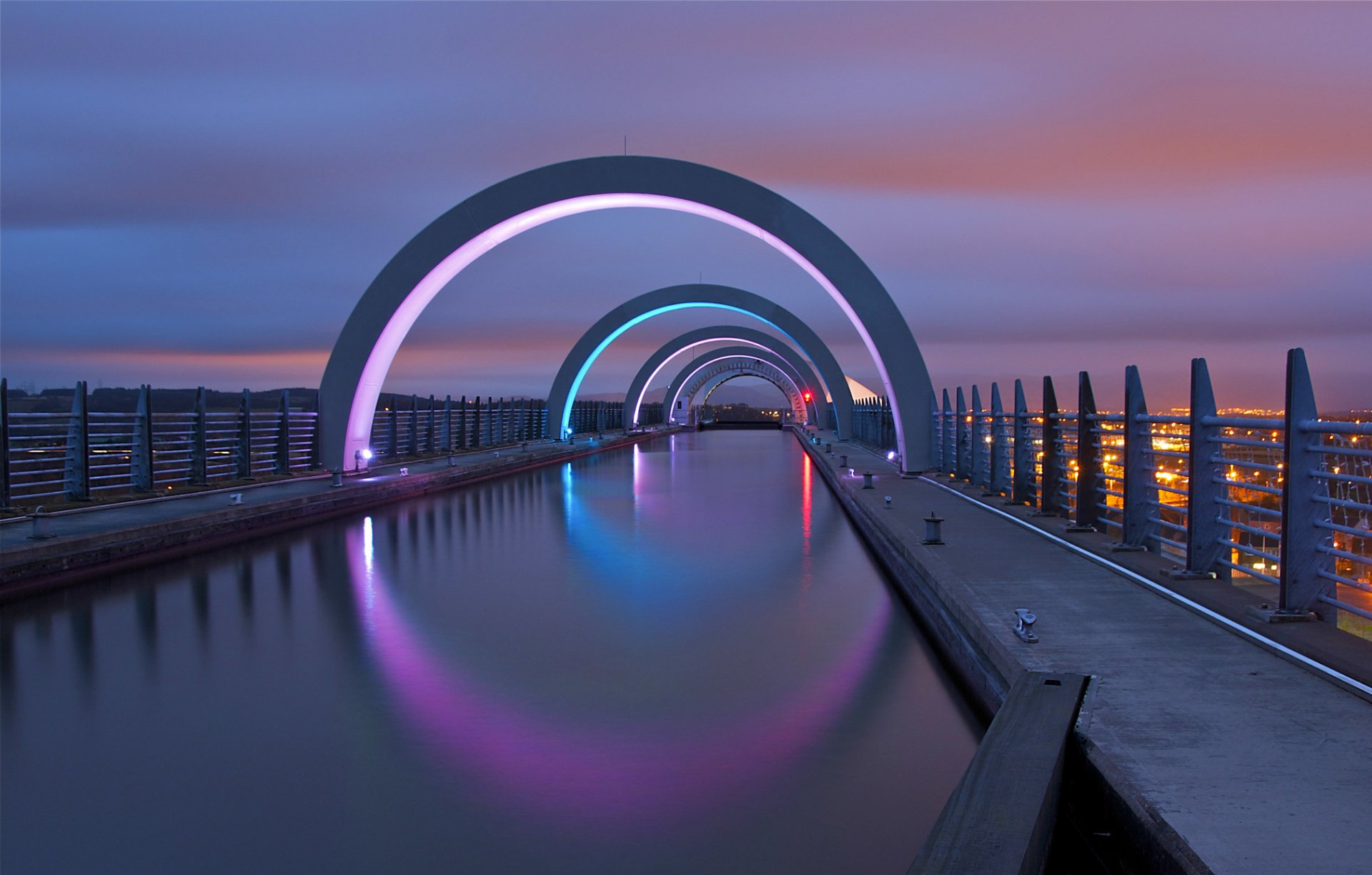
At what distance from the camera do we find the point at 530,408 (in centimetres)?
3422

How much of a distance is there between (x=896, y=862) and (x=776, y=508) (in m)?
10.9

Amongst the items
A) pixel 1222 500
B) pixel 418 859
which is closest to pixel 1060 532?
pixel 1222 500

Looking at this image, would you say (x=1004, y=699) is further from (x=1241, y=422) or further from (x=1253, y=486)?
(x=1241, y=422)

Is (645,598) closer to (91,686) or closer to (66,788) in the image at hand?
(91,686)

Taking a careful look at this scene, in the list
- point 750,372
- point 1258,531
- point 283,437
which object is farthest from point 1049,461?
point 750,372

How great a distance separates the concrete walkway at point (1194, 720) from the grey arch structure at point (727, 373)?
49.0 meters

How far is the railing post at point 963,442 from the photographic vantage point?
1473 cm

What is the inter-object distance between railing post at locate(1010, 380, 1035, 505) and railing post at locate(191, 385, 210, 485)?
440 inches

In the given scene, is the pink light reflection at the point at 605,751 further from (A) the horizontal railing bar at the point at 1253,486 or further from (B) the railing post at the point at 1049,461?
(B) the railing post at the point at 1049,461

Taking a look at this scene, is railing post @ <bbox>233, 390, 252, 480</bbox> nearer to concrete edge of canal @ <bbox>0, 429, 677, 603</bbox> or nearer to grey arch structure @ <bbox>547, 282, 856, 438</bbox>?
concrete edge of canal @ <bbox>0, 429, 677, 603</bbox>

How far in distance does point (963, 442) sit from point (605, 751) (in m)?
11.8

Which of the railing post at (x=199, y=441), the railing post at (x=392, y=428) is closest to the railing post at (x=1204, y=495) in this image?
the railing post at (x=199, y=441)

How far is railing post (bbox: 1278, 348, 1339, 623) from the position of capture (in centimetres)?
500

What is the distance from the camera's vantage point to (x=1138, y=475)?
7.42m
